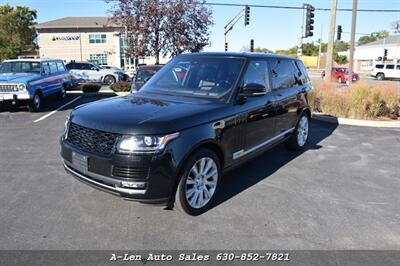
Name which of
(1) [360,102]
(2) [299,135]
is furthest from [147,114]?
(1) [360,102]

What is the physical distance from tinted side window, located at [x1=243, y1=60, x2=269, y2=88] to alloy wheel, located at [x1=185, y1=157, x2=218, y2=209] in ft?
4.17

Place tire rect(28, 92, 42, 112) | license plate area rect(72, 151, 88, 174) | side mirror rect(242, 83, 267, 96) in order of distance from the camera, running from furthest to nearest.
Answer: tire rect(28, 92, 42, 112)
side mirror rect(242, 83, 267, 96)
license plate area rect(72, 151, 88, 174)

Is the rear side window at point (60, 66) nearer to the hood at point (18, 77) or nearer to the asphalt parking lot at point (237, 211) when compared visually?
the hood at point (18, 77)

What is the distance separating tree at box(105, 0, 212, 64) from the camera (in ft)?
57.9

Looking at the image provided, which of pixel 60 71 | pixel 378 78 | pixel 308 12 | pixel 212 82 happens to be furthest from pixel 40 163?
pixel 378 78

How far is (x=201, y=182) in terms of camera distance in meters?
3.80

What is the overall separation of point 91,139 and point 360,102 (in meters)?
8.46

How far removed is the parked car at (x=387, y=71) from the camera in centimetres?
3759

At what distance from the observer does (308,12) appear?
60.1ft

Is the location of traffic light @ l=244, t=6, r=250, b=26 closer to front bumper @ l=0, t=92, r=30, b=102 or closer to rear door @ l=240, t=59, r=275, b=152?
front bumper @ l=0, t=92, r=30, b=102

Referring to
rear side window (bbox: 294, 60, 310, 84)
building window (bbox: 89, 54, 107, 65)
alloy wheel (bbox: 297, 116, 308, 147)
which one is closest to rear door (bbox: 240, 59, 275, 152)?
alloy wheel (bbox: 297, 116, 308, 147)

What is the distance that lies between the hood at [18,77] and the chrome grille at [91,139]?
8.15m

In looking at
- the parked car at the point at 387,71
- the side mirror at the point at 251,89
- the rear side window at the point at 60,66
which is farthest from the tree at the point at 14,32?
the side mirror at the point at 251,89

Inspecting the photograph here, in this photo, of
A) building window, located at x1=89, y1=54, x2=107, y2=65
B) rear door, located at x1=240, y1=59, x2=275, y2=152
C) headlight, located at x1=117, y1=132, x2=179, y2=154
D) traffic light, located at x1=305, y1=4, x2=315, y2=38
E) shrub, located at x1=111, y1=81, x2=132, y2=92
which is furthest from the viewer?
building window, located at x1=89, y1=54, x2=107, y2=65
